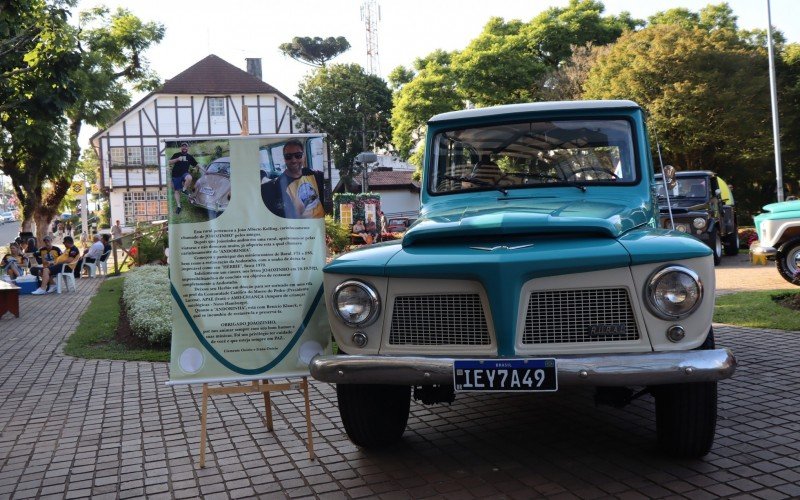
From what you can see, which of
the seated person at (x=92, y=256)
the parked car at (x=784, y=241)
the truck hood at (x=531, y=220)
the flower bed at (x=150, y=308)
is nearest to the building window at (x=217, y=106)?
the seated person at (x=92, y=256)

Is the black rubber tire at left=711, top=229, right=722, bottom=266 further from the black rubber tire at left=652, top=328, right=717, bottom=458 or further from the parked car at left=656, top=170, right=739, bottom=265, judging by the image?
the black rubber tire at left=652, top=328, right=717, bottom=458

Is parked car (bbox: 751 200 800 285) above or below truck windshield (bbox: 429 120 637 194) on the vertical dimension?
below

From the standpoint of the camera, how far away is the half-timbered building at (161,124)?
47562 millimetres

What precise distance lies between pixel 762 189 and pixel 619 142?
125ft

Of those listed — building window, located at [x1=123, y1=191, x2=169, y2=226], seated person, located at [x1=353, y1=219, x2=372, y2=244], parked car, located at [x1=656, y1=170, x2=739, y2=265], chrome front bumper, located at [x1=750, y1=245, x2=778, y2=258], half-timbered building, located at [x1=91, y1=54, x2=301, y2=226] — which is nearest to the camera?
chrome front bumper, located at [x1=750, y1=245, x2=778, y2=258]

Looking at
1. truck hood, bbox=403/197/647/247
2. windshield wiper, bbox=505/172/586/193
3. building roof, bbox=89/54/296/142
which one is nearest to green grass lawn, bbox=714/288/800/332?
windshield wiper, bbox=505/172/586/193

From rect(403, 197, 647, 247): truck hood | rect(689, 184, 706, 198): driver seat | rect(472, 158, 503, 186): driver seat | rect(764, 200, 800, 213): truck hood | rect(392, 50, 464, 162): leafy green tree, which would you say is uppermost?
rect(392, 50, 464, 162): leafy green tree

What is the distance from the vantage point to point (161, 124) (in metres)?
48.1

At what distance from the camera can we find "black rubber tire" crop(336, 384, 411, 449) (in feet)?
15.8

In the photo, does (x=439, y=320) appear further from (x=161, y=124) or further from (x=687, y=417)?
(x=161, y=124)

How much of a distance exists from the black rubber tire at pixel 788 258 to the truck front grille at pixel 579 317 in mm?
9865

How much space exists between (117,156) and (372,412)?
46.6 meters

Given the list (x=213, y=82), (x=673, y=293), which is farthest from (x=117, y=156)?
(x=673, y=293)

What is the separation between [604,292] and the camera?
411 centimetres
